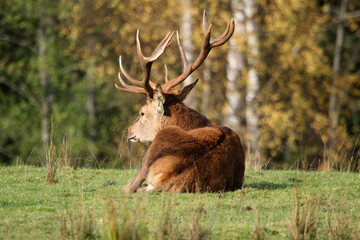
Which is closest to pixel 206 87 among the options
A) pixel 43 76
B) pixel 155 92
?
pixel 43 76

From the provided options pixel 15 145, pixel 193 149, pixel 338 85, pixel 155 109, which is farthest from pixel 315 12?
pixel 193 149

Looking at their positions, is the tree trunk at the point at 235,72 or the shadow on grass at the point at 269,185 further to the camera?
the tree trunk at the point at 235,72

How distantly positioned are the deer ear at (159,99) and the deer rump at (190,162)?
891mm

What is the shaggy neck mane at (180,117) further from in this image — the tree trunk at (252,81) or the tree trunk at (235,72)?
the tree trunk at (235,72)

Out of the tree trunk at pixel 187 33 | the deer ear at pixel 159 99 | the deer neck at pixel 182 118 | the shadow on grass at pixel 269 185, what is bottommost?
the shadow on grass at pixel 269 185

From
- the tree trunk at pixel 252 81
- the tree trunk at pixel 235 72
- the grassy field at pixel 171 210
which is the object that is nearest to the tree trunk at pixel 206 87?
the tree trunk at pixel 235 72

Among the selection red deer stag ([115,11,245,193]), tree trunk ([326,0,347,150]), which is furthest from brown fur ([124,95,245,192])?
tree trunk ([326,0,347,150])

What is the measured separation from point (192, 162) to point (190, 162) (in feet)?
0.08

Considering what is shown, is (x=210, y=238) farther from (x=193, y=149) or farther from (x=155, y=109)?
(x=155, y=109)

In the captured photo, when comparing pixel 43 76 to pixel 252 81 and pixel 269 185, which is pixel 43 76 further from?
pixel 269 185

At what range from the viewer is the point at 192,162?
7234 millimetres

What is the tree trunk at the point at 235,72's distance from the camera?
16.6 m

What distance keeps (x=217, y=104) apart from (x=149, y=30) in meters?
3.18

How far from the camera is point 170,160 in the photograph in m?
7.23
